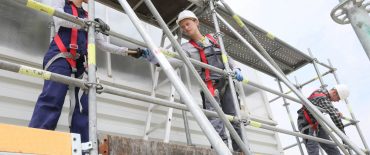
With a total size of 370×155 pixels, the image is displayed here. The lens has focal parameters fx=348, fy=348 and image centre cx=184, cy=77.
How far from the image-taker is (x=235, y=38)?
17.7 feet

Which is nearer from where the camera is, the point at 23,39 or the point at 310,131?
the point at 23,39

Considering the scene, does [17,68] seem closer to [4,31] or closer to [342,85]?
[4,31]

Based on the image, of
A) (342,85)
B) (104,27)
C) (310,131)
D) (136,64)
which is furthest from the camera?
(342,85)

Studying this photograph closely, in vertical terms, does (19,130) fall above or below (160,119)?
below

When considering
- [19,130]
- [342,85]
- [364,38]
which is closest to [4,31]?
[19,130]

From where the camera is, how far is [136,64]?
4.43m

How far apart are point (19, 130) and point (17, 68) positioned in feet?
1.41

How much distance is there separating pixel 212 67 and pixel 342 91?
12.5 feet

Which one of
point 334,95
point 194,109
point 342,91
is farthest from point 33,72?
point 342,91

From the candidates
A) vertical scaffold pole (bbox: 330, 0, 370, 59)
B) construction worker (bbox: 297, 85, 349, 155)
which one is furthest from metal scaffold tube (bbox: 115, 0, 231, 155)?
construction worker (bbox: 297, 85, 349, 155)

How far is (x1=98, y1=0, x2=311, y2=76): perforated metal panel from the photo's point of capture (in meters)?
4.38

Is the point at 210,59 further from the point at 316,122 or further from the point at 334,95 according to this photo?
the point at 334,95

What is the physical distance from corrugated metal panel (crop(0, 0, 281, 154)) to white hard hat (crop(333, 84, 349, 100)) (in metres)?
2.78

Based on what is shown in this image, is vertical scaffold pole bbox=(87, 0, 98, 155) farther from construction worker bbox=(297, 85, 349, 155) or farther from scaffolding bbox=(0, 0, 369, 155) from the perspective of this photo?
construction worker bbox=(297, 85, 349, 155)
